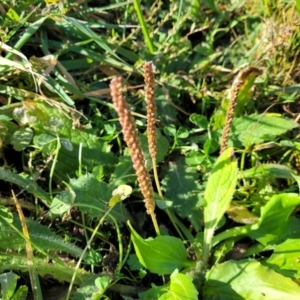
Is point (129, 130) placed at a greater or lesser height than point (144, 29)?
greater

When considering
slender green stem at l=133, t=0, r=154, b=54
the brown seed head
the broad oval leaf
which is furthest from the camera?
slender green stem at l=133, t=0, r=154, b=54

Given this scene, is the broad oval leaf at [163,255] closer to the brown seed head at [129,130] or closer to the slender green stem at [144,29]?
the brown seed head at [129,130]

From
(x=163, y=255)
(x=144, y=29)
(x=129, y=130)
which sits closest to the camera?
(x=129, y=130)

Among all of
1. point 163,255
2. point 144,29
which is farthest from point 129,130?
point 144,29

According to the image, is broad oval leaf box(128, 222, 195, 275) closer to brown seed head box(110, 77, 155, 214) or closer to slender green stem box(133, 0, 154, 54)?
brown seed head box(110, 77, 155, 214)

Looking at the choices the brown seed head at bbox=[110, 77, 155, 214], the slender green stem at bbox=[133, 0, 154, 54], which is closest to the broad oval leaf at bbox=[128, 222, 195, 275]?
the brown seed head at bbox=[110, 77, 155, 214]

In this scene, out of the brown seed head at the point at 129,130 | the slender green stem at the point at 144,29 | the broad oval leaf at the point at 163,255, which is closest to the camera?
the brown seed head at the point at 129,130

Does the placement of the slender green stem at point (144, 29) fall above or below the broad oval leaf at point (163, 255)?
above

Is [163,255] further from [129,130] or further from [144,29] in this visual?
[144,29]

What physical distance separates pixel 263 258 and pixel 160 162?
0.58 m

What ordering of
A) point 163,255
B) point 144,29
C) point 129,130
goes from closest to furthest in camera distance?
point 129,130
point 163,255
point 144,29

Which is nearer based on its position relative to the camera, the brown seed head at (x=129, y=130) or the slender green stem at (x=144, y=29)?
the brown seed head at (x=129, y=130)

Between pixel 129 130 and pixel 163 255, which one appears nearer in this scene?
pixel 129 130

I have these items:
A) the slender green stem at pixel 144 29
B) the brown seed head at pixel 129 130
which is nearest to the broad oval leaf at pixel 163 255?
the brown seed head at pixel 129 130
